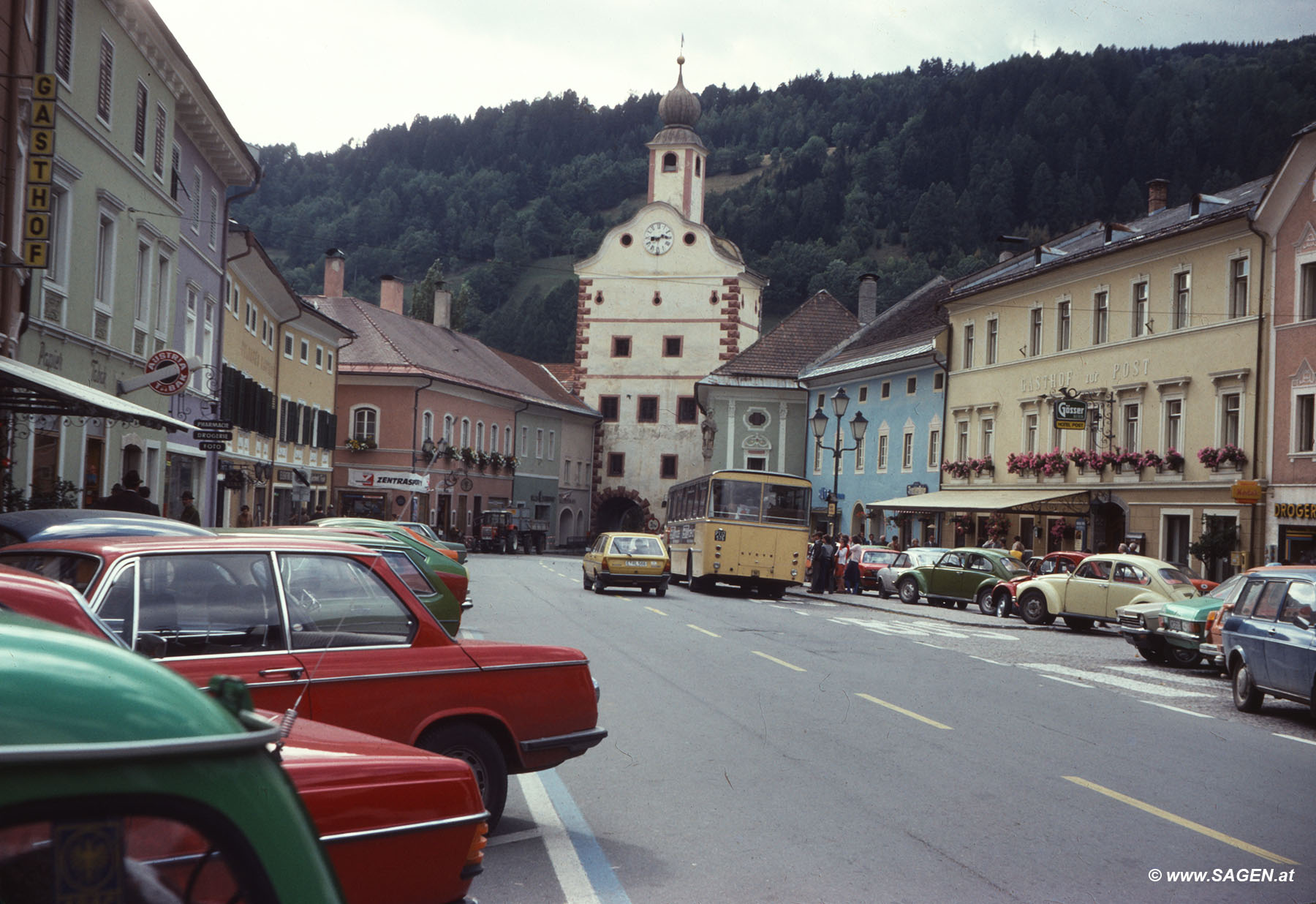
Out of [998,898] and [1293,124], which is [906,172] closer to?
[1293,124]

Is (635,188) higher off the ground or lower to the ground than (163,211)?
higher

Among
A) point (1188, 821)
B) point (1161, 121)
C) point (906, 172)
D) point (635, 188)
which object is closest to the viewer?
point (1188, 821)

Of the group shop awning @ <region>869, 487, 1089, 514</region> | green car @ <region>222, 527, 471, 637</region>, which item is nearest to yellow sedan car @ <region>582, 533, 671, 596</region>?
shop awning @ <region>869, 487, 1089, 514</region>

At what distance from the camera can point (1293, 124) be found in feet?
268

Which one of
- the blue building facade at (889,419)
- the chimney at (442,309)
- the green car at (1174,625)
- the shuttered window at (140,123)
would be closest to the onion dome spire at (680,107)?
the chimney at (442,309)

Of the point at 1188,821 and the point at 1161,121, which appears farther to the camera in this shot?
the point at 1161,121

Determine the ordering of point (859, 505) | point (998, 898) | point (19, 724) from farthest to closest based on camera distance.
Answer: point (859, 505) < point (998, 898) < point (19, 724)

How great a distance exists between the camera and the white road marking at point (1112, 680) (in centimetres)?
1588

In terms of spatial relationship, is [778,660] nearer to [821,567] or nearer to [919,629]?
[919,629]

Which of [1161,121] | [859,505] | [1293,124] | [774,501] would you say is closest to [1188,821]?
[774,501]

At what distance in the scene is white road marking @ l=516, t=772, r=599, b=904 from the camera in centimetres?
613

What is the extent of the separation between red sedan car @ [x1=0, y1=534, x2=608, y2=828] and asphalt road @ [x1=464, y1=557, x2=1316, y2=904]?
0.65 meters

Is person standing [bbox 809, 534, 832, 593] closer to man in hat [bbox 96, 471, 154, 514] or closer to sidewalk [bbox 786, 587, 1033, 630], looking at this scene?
sidewalk [bbox 786, 587, 1033, 630]

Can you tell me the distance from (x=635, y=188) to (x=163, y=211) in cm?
15036
